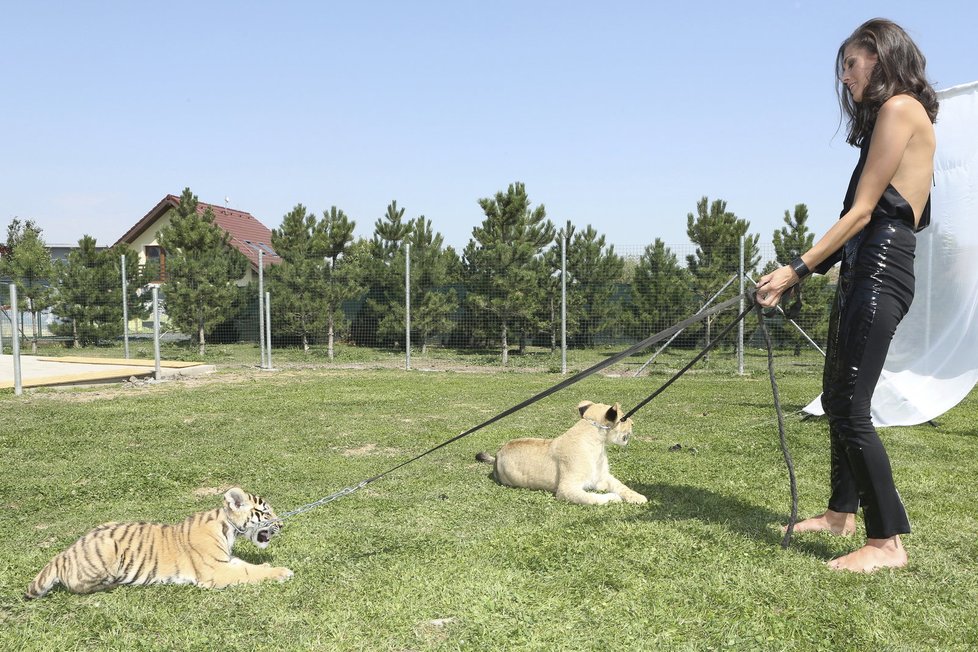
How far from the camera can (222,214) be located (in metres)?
35.6

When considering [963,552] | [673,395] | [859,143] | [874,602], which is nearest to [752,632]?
[874,602]

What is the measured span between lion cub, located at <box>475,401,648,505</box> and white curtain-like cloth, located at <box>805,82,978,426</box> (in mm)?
3545

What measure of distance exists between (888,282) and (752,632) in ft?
5.87

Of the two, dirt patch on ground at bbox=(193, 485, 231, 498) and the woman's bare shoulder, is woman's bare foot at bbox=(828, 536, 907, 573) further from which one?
dirt patch on ground at bbox=(193, 485, 231, 498)

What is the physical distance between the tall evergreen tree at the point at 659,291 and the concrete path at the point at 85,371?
32.2 feet

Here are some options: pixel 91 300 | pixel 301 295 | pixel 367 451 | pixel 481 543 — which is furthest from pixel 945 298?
pixel 91 300

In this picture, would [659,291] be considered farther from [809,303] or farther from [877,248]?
[877,248]

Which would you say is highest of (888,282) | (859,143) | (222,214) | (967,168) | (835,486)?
(222,214)

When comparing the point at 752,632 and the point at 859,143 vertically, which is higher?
the point at 859,143

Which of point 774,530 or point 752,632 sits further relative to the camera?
point 774,530

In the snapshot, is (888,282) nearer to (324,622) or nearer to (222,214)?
(324,622)

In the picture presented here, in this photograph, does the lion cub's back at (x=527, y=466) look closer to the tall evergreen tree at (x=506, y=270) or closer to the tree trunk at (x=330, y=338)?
the tall evergreen tree at (x=506, y=270)

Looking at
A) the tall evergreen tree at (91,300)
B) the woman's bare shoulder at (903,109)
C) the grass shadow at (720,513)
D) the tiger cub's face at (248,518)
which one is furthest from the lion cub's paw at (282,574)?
the tall evergreen tree at (91,300)

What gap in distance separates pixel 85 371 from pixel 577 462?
40.4 ft
